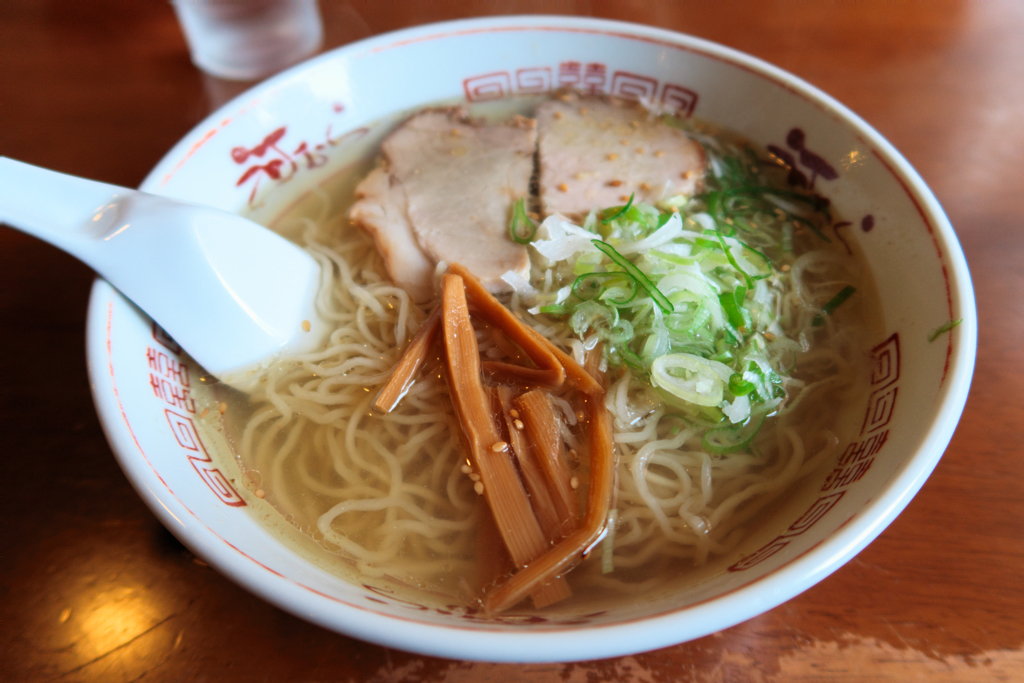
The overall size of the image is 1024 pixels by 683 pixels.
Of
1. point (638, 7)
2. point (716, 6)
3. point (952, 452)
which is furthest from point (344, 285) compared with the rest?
point (716, 6)

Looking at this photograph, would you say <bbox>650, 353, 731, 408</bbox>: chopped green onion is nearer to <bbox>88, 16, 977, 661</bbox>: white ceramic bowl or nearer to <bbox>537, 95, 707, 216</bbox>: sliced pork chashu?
<bbox>88, 16, 977, 661</bbox>: white ceramic bowl

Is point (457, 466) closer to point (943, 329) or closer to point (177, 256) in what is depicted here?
point (177, 256)

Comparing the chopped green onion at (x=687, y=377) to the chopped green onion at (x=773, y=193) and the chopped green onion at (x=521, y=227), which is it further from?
the chopped green onion at (x=773, y=193)

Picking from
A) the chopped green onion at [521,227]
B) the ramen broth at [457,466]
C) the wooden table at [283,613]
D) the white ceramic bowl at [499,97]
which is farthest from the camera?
the chopped green onion at [521,227]

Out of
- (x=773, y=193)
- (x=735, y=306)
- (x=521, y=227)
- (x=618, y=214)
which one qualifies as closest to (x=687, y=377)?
(x=735, y=306)

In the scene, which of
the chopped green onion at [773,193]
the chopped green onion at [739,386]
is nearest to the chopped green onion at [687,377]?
the chopped green onion at [739,386]

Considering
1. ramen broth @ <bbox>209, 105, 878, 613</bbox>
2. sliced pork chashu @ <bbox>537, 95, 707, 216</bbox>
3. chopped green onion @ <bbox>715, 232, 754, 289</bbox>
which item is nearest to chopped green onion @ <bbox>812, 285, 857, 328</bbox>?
ramen broth @ <bbox>209, 105, 878, 613</bbox>
